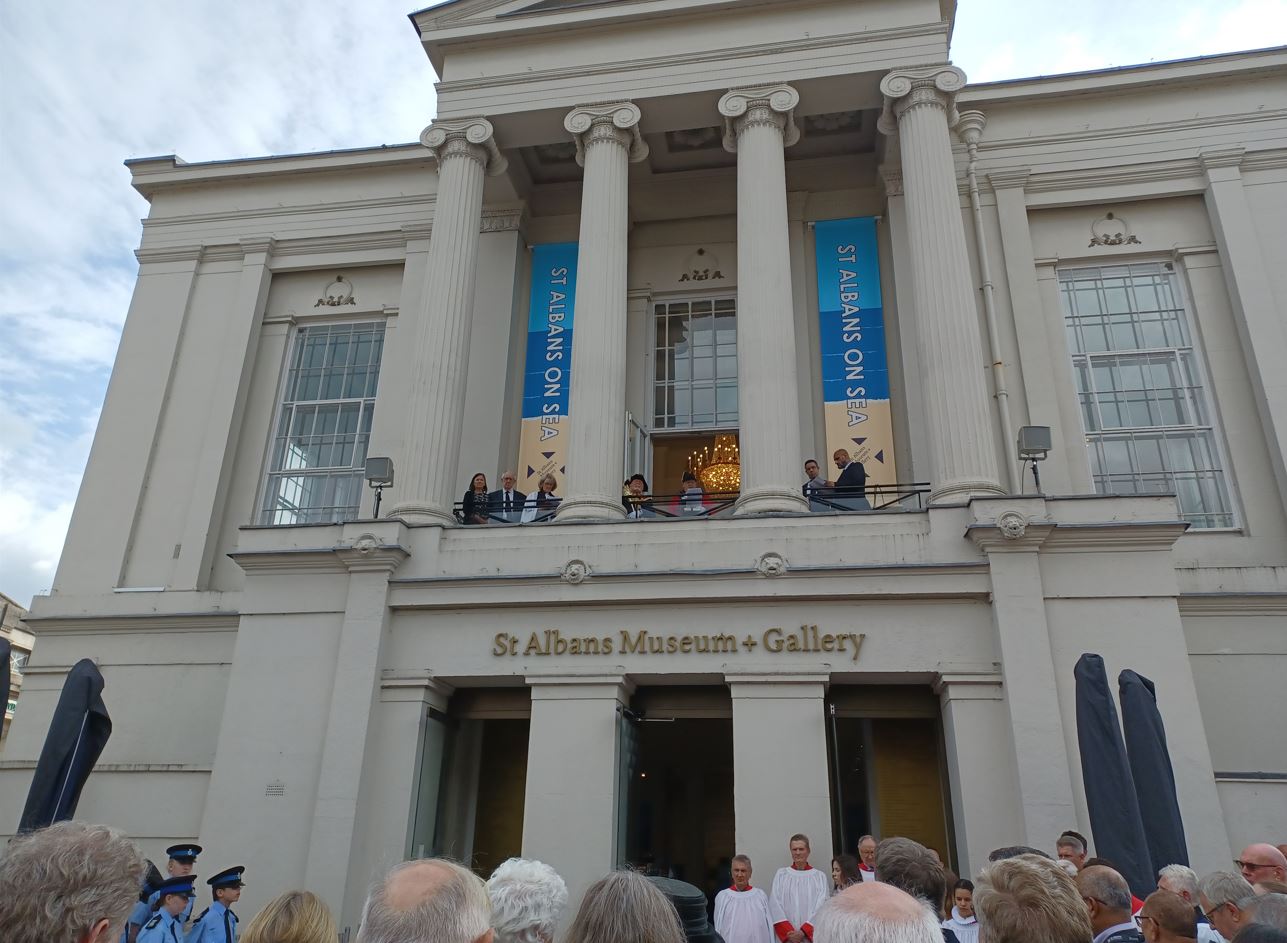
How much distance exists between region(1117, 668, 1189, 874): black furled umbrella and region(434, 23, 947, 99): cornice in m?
11.4

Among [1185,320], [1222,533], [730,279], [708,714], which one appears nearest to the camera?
[708,714]

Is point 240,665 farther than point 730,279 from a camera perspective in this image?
No

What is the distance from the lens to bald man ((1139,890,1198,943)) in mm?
3971

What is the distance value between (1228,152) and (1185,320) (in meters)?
3.21

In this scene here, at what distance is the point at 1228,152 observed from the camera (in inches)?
643

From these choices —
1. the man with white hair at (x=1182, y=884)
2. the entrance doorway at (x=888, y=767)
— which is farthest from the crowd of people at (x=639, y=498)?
the man with white hair at (x=1182, y=884)

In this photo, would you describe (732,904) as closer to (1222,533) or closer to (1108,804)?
(1108,804)

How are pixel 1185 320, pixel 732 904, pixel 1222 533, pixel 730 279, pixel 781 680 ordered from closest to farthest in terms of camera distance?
pixel 732 904, pixel 781 680, pixel 1222 533, pixel 1185 320, pixel 730 279

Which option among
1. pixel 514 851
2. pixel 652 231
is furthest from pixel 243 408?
pixel 514 851

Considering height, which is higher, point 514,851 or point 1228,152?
point 1228,152

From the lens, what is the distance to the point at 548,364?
56.1ft

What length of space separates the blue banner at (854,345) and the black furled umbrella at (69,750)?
1142 centimetres

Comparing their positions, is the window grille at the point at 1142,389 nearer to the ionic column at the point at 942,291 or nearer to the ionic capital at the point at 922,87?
the ionic column at the point at 942,291

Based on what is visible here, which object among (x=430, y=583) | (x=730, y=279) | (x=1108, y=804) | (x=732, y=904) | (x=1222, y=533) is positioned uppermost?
(x=730, y=279)
